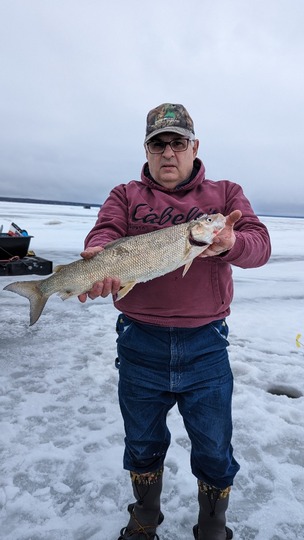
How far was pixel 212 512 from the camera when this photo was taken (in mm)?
2238

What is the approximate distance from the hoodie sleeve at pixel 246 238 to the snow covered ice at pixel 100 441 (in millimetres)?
1708

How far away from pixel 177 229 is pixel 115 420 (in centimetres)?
209

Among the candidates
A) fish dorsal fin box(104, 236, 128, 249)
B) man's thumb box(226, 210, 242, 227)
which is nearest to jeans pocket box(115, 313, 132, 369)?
fish dorsal fin box(104, 236, 128, 249)

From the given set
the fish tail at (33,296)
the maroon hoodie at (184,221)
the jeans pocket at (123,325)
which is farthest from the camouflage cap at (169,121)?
the fish tail at (33,296)

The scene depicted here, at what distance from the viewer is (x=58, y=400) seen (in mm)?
3709

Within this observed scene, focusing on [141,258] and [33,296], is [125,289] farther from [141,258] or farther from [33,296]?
[33,296]

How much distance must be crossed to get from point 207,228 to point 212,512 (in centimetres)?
172

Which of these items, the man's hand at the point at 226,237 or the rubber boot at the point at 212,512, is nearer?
the man's hand at the point at 226,237

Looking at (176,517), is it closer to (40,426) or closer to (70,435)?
(70,435)

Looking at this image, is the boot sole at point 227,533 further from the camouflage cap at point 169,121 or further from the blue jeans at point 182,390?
the camouflage cap at point 169,121

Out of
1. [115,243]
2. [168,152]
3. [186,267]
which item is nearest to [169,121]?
[168,152]

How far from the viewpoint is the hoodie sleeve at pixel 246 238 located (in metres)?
2.09

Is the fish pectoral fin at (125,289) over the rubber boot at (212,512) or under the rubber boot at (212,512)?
over

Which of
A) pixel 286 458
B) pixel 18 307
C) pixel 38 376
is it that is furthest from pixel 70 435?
pixel 18 307
